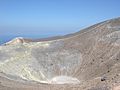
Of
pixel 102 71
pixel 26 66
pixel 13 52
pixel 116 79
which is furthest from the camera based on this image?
pixel 13 52

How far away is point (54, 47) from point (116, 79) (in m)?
24.7

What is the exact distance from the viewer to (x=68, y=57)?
49562 mm

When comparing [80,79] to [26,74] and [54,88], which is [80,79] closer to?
[26,74]

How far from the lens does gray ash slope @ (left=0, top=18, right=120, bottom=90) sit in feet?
144

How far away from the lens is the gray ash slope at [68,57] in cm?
4400

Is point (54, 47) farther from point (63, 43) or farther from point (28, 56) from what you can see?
point (28, 56)

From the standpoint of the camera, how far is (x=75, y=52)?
1983 inches

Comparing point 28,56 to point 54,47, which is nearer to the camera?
point 28,56

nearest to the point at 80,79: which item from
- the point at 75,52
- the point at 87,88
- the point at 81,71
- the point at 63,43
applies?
the point at 81,71

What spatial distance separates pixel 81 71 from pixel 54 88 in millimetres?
15771

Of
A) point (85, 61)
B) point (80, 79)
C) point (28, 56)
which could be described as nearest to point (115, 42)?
point (85, 61)

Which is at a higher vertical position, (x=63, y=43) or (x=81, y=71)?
(x=63, y=43)

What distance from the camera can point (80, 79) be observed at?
43.9 meters

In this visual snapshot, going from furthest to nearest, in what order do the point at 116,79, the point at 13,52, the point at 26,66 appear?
the point at 13,52
the point at 26,66
the point at 116,79
